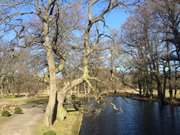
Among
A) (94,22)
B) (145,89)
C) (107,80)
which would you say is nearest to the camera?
(94,22)

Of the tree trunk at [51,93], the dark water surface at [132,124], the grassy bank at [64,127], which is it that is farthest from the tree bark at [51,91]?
the dark water surface at [132,124]

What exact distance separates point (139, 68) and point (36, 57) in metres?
27.6

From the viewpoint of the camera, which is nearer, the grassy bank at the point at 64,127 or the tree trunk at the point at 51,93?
the grassy bank at the point at 64,127

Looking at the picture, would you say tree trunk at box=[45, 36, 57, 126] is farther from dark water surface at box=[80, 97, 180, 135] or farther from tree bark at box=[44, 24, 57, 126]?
dark water surface at box=[80, 97, 180, 135]

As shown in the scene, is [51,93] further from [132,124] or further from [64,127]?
[132,124]

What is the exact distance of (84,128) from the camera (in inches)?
1479

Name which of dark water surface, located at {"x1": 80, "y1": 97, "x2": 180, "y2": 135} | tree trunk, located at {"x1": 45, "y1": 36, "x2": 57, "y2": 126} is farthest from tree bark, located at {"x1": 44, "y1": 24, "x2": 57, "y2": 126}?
dark water surface, located at {"x1": 80, "y1": 97, "x2": 180, "y2": 135}

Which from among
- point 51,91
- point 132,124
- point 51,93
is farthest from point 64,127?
point 132,124

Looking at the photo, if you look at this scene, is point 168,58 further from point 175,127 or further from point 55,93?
point 55,93

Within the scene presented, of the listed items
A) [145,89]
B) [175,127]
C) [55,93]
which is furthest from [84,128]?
[145,89]

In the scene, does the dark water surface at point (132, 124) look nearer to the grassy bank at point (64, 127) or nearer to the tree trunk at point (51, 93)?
the grassy bank at point (64, 127)

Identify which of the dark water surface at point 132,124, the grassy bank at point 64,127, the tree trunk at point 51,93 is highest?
the tree trunk at point 51,93

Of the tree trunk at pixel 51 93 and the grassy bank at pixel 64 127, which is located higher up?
the tree trunk at pixel 51 93

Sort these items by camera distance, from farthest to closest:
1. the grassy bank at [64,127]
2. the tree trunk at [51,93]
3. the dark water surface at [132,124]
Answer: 1. the dark water surface at [132,124]
2. the tree trunk at [51,93]
3. the grassy bank at [64,127]
